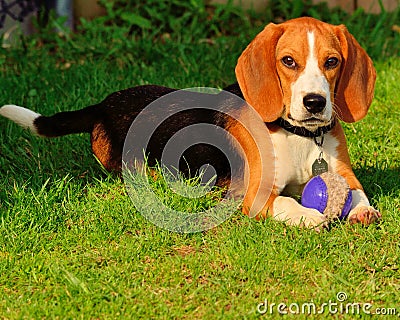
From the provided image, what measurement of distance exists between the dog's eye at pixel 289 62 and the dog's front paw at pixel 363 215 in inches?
33.5

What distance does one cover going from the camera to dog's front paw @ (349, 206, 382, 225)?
430cm

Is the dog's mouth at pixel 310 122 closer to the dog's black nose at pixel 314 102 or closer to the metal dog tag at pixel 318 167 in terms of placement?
the dog's black nose at pixel 314 102

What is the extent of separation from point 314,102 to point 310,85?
0.31 feet

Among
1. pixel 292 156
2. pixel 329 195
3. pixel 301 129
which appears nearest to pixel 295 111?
pixel 301 129

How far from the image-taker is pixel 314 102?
4109 mm

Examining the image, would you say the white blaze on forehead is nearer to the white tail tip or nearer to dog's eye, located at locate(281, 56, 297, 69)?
dog's eye, located at locate(281, 56, 297, 69)

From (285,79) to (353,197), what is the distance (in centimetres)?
75

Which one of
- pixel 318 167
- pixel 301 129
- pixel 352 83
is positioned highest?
pixel 352 83

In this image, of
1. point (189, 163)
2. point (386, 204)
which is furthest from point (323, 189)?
point (189, 163)

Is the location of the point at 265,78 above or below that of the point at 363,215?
above
